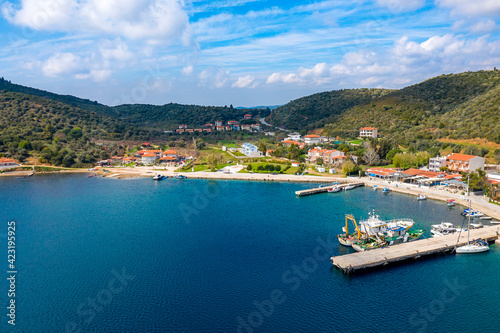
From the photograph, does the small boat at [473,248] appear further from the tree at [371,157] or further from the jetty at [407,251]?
the tree at [371,157]

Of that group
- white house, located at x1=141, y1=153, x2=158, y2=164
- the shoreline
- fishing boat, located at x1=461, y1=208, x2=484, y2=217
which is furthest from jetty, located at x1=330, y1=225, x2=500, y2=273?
white house, located at x1=141, y1=153, x2=158, y2=164

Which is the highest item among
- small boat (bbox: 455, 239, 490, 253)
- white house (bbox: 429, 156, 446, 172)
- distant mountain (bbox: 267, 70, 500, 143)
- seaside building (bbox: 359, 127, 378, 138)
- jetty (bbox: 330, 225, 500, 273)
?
distant mountain (bbox: 267, 70, 500, 143)

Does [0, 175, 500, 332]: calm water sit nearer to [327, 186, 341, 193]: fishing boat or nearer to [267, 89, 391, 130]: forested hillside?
[327, 186, 341, 193]: fishing boat

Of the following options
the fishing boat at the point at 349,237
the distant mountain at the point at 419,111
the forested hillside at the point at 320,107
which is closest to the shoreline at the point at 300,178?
the fishing boat at the point at 349,237

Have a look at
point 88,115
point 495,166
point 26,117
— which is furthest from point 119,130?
point 495,166

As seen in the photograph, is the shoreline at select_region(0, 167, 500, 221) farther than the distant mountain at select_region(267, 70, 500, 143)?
No
